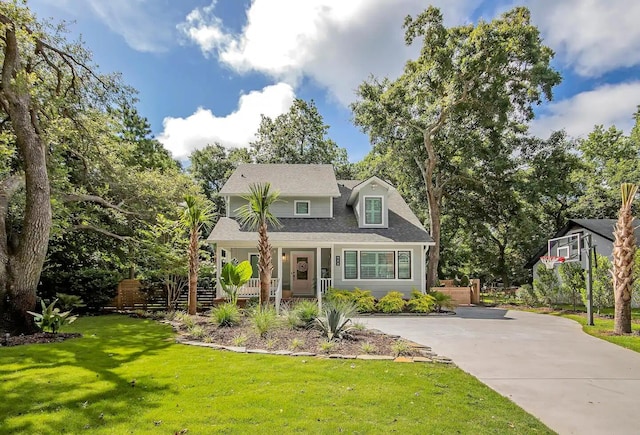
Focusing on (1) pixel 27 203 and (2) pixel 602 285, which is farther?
(2) pixel 602 285

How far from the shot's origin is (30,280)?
10.4m

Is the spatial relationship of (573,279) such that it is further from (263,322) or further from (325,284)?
(263,322)

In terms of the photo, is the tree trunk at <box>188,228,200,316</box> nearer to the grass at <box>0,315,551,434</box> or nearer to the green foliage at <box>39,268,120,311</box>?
the grass at <box>0,315,551,434</box>

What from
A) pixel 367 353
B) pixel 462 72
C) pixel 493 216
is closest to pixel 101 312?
pixel 367 353

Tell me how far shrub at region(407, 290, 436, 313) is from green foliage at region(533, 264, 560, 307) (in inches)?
300

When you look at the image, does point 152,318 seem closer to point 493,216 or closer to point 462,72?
point 462,72

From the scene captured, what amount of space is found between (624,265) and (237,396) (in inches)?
463

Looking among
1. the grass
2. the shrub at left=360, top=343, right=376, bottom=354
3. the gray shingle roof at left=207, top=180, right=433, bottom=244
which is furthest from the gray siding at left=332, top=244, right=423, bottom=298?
the grass

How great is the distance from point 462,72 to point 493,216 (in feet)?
35.9

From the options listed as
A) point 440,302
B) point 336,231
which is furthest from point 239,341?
point 440,302

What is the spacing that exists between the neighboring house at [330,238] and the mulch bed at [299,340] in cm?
577

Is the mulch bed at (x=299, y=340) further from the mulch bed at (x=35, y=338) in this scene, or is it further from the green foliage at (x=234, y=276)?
the green foliage at (x=234, y=276)

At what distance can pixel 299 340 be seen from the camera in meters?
8.29

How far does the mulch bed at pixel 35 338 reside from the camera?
8.53 metres
